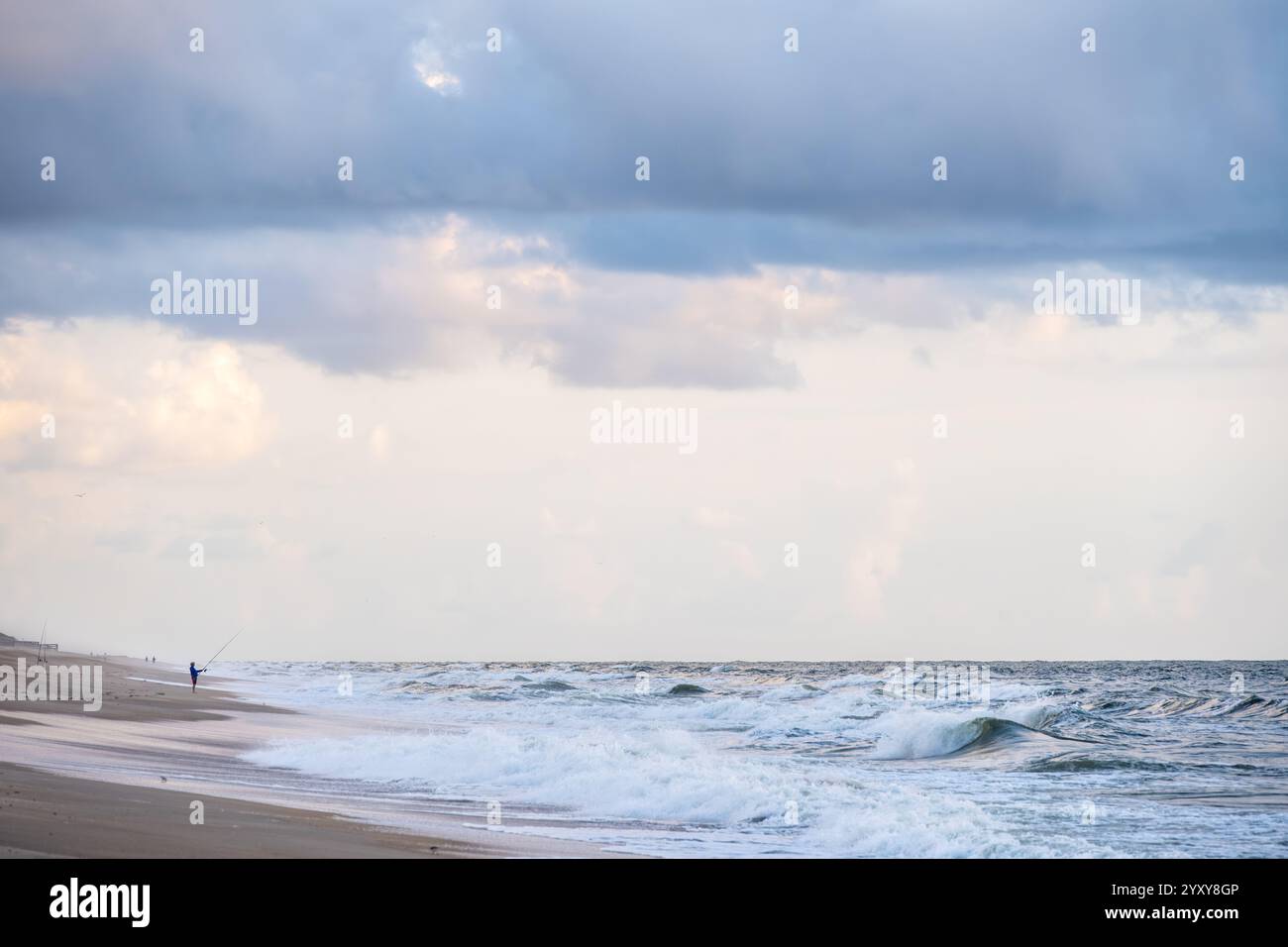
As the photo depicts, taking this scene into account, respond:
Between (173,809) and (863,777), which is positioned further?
(863,777)

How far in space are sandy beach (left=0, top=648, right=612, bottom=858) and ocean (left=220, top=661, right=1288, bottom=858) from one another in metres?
1.13

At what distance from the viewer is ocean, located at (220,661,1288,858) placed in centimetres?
1560

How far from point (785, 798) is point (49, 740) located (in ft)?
38.5

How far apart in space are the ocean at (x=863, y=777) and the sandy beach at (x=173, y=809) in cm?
113

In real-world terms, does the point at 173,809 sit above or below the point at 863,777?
above

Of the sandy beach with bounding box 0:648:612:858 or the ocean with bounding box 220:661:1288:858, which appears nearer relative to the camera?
the sandy beach with bounding box 0:648:612:858

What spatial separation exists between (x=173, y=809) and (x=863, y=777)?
12.6 metres

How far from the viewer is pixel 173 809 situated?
14.4m

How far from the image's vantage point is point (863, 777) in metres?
22.9

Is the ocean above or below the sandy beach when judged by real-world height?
below

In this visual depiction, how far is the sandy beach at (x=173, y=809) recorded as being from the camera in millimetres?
12086
